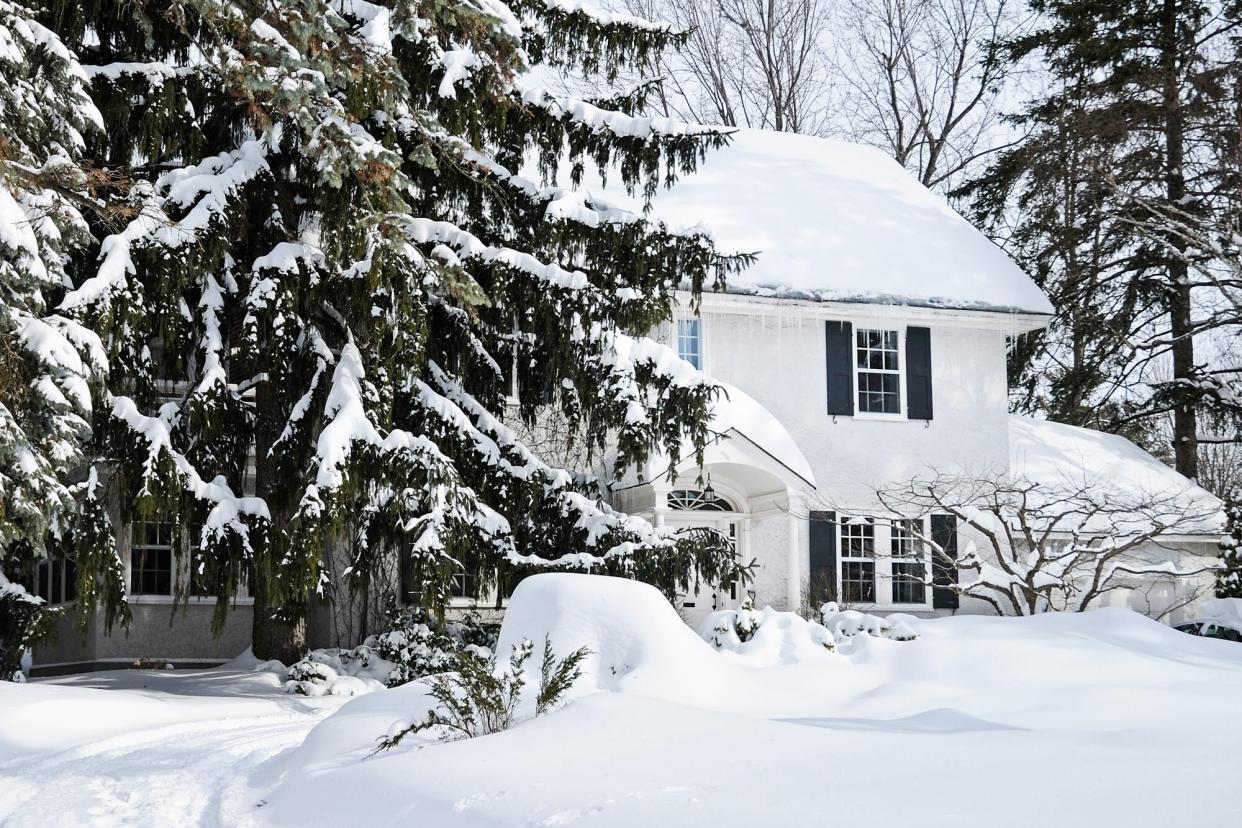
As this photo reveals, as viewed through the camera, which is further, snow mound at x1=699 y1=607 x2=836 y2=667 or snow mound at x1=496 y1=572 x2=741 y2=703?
snow mound at x1=699 y1=607 x2=836 y2=667

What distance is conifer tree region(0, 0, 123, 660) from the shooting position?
9289mm

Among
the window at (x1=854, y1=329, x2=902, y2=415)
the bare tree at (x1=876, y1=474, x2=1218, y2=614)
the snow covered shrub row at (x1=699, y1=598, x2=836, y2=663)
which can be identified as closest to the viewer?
the snow covered shrub row at (x1=699, y1=598, x2=836, y2=663)

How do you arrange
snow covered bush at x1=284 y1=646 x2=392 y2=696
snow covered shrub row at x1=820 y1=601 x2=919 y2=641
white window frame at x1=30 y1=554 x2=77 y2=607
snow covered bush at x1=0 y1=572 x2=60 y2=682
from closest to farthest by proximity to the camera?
1. snow covered bush at x1=0 y1=572 x2=60 y2=682
2. snow covered shrub row at x1=820 y1=601 x2=919 y2=641
3. snow covered bush at x1=284 y1=646 x2=392 y2=696
4. white window frame at x1=30 y1=554 x2=77 y2=607

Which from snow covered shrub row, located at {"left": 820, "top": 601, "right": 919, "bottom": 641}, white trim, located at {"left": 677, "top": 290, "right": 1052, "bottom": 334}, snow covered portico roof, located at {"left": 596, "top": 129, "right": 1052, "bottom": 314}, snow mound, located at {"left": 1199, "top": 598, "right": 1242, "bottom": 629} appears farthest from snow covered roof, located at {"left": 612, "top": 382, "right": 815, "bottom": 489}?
snow mound, located at {"left": 1199, "top": 598, "right": 1242, "bottom": 629}

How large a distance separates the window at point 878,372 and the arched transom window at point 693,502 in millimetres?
2659

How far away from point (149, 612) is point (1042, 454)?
1455cm

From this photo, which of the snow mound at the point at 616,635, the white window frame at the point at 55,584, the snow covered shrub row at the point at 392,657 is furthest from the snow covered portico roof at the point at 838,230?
the white window frame at the point at 55,584

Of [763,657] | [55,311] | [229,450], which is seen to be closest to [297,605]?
[229,450]

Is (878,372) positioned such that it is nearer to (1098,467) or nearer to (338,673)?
(1098,467)

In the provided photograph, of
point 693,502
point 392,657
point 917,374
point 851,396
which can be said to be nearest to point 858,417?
point 851,396

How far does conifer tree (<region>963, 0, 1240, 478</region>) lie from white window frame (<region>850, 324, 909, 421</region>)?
705 centimetres

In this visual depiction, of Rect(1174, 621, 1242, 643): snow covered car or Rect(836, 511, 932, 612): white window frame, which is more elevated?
Rect(836, 511, 932, 612): white window frame

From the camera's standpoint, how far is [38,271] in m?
9.40

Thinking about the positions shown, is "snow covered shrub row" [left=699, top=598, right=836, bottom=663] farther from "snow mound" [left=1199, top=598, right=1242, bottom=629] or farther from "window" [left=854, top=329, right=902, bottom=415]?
"snow mound" [left=1199, top=598, right=1242, bottom=629]
